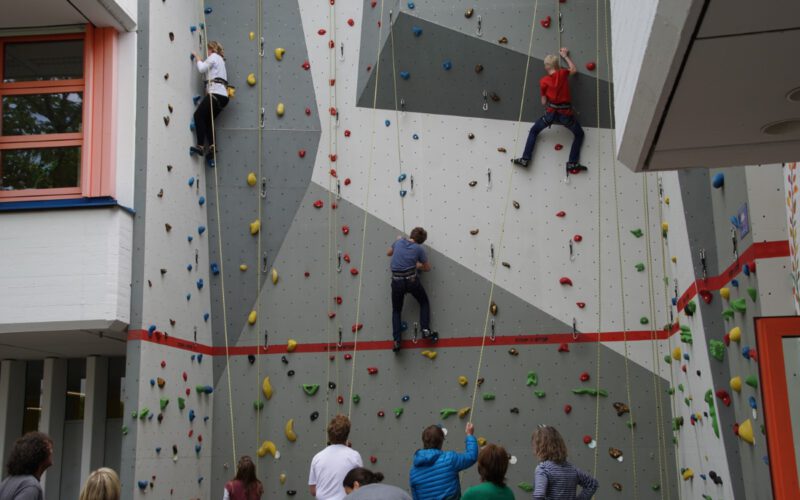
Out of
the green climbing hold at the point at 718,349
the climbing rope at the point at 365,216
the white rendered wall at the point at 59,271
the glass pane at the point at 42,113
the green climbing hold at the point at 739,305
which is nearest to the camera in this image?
the green climbing hold at the point at 739,305

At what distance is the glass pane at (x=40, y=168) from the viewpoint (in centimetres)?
755

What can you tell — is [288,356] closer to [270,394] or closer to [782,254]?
[270,394]

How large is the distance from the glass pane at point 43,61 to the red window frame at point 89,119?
41 millimetres

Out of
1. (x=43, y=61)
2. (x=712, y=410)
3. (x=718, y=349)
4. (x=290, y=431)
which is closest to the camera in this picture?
(x=718, y=349)

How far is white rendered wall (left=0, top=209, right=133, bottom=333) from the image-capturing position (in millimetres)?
7172

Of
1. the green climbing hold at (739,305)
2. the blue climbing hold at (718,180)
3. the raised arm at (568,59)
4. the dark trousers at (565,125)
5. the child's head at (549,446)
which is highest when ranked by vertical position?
the raised arm at (568,59)

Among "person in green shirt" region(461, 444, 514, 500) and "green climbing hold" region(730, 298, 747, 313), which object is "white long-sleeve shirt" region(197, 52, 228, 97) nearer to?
"green climbing hold" region(730, 298, 747, 313)

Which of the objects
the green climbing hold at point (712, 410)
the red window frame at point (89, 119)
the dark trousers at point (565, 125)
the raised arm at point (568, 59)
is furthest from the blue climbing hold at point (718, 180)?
the red window frame at point (89, 119)

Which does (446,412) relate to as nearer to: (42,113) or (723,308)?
(723,308)

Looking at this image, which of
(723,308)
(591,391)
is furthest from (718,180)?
(591,391)

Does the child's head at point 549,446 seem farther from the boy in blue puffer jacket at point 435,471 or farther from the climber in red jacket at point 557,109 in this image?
the climber in red jacket at point 557,109

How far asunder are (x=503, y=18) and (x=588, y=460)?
4.17m

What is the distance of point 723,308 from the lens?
6137 mm

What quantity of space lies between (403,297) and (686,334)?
8.28 ft
